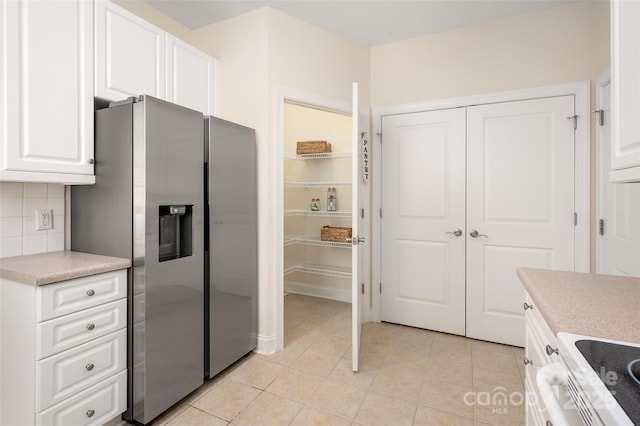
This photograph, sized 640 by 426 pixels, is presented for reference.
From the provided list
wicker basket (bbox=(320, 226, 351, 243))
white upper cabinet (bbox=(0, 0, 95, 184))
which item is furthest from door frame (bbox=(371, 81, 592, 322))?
white upper cabinet (bbox=(0, 0, 95, 184))

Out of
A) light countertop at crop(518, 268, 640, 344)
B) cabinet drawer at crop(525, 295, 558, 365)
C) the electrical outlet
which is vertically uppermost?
the electrical outlet

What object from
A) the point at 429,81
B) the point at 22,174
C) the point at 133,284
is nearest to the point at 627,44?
the point at 429,81

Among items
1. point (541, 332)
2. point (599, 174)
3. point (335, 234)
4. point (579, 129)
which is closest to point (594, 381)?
point (541, 332)

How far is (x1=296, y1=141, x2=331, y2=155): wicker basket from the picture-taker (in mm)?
3506

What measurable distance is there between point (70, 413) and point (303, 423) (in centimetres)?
112

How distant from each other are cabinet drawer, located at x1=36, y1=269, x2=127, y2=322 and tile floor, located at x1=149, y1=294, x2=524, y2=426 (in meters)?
0.77

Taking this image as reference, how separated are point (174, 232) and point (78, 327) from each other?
642 mm

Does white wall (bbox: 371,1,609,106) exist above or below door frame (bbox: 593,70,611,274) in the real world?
above

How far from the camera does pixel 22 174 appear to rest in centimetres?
150

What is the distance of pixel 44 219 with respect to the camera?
5.95 feet

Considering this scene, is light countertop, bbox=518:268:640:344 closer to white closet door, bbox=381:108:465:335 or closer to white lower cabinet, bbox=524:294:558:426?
white lower cabinet, bbox=524:294:558:426

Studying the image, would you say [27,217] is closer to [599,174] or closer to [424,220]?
[424,220]

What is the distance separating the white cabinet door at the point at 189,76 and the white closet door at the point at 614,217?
2.89 metres

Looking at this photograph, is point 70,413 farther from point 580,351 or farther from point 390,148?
point 390,148
